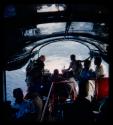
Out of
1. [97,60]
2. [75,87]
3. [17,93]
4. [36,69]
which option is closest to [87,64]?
[97,60]

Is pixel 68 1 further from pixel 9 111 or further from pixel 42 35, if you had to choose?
pixel 9 111

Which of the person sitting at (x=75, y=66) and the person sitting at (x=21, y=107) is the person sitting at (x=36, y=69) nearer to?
the person sitting at (x=21, y=107)

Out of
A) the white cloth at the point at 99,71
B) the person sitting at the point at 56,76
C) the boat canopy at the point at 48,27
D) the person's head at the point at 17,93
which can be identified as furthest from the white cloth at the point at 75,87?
the person's head at the point at 17,93

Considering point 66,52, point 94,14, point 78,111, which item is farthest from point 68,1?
point 78,111

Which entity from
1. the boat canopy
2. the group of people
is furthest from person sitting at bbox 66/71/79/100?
the boat canopy

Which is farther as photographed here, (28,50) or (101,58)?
(28,50)

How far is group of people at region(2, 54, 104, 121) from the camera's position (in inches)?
143

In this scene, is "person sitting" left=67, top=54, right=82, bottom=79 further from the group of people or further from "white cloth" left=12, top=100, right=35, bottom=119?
"white cloth" left=12, top=100, right=35, bottom=119

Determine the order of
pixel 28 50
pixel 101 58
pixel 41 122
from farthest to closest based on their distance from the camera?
pixel 28 50 < pixel 101 58 < pixel 41 122

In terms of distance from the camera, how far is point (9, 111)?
141 inches

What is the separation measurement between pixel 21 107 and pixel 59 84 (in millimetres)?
571

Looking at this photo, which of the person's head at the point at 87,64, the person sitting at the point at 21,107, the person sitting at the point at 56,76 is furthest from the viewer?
the person's head at the point at 87,64

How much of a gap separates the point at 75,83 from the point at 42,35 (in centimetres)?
83

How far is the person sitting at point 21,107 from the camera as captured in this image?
3.58 meters
